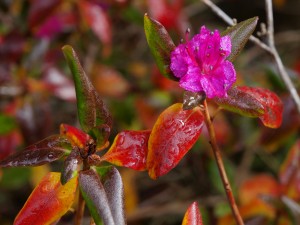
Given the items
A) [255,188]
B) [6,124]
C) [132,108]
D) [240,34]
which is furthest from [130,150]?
[132,108]

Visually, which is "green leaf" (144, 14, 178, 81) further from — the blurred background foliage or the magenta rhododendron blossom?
the blurred background foliage

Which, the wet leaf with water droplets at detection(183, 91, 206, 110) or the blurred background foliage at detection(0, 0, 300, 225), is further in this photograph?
the blurred background foliage at detection(0, 0, 300, 225)

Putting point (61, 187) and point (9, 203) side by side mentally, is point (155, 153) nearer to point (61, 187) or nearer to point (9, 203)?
point (61, 187)

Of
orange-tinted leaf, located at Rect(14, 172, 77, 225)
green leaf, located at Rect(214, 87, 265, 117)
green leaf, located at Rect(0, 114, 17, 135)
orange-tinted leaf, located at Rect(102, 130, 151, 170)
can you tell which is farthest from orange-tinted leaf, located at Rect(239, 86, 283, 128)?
green leaf, located at Rect(0, 114, 17, 135)

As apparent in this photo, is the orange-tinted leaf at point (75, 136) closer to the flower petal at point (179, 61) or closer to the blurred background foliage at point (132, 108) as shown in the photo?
the flower petal at point (179, 61)

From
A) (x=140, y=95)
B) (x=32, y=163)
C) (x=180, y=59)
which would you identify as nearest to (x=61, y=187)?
(x=32, y=163)

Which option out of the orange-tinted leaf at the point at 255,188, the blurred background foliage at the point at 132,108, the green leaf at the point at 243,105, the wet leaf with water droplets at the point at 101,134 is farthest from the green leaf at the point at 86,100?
the orange-tinted leaf at the point at 255,188
